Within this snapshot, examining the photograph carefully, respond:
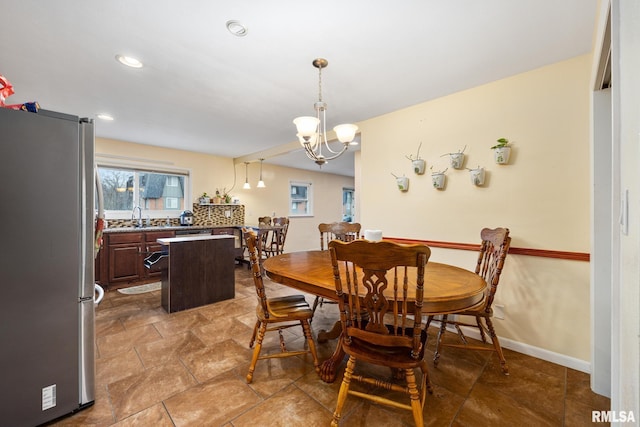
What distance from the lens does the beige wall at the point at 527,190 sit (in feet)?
6.57

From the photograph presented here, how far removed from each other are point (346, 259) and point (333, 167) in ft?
18.8

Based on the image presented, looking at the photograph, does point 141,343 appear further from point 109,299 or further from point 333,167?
point 333,167

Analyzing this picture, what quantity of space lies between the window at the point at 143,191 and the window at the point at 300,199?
267 centimetres

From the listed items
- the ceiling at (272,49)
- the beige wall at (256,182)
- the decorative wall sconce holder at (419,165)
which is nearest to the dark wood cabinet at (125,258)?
the beige wall at (256,182)

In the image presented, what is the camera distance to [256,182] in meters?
6.27

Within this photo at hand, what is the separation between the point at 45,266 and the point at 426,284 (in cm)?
209

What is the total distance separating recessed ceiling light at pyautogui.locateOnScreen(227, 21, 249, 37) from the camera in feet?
5.42

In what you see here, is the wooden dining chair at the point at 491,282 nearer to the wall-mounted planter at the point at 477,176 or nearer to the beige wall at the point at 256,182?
the wall-mounted planter at the point at 477,176

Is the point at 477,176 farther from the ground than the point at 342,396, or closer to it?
farther from the ground

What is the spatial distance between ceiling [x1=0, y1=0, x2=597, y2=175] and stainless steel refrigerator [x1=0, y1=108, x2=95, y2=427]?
77 centimetres

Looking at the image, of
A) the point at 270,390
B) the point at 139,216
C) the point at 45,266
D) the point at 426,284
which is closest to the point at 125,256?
the point at 139,216

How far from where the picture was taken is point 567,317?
2.04 meters

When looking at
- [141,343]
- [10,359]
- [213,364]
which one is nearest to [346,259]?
[213,364]

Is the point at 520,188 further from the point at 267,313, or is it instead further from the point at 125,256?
the point at 125,256
